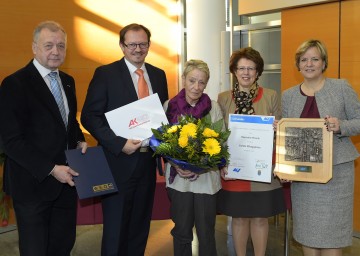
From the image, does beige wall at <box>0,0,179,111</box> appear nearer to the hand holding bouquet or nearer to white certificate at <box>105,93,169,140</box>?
white certificate at <box>105,93,169,140</box>

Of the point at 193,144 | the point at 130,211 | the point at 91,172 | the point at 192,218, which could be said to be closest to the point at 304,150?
the point at 193,144

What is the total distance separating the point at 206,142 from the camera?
2707mm

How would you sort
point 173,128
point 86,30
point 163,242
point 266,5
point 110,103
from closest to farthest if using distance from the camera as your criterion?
point 173,128
point 110,103
point 163,242
point 266,5
point 86,30

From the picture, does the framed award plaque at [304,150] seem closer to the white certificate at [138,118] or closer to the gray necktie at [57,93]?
the white certificate at [138,118]

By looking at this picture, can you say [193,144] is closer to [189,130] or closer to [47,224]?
[189,130]

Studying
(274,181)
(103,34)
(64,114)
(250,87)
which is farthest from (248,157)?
(103,34)

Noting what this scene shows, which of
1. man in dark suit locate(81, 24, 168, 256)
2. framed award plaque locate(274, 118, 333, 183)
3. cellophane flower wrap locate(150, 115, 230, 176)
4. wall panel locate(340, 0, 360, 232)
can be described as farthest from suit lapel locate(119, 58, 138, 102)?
wall panel locate(340, 0, 360, 232)

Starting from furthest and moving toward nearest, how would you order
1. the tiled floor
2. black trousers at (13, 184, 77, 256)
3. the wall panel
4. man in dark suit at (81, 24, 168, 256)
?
the wall panel
the tiled floor
man in dark suit at (81, 24, 168, 256)
black trousers at (13, 184, 77, 256)

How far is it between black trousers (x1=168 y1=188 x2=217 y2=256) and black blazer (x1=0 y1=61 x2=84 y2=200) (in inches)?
33.6

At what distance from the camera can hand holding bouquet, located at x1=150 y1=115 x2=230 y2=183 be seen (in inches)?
106

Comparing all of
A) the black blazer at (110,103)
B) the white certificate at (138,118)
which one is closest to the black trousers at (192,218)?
the black blazer at (110,103)

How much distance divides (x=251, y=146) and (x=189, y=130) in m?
0.64

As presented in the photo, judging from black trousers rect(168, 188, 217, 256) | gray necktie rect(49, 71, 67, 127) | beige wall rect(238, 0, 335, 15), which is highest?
beige wall rect(238, 0, 335, 15)

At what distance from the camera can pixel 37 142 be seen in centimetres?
257
